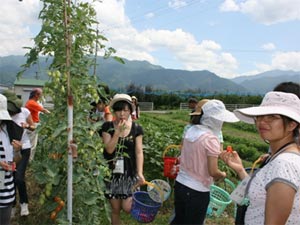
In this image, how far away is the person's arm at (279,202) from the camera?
1.28m

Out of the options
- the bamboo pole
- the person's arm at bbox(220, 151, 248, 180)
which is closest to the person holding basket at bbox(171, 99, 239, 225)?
the person's arm at bbox(220, 151, 248, 180)

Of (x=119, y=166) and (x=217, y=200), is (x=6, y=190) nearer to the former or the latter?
(x=119, y=166)

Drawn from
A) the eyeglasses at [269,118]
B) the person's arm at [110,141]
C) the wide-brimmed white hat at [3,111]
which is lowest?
the person's arm at [110,141]

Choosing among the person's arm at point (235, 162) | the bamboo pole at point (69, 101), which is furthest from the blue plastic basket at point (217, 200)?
the bamboo pole at point (69, 101)

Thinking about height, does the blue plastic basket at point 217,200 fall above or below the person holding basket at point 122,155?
below

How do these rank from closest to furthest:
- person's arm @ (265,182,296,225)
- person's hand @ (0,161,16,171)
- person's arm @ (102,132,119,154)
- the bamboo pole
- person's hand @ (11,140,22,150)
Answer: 1. person's arm @ (265,182,296,225)
2. the bamboo pole
3. person's hand @ (0,161,16,171)
4. person's hand @ (11,140,22,150)
5. person's arm @ (102,132,119,154)

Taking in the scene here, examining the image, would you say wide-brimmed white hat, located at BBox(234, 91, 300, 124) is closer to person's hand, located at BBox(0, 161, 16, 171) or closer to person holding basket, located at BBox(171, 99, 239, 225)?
person holding basket, located at BBox(171, 99, 239, 225)

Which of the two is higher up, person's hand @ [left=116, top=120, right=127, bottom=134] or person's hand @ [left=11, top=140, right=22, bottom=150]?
person's hand @ [left=116, top=120, right=127, bottom=134]

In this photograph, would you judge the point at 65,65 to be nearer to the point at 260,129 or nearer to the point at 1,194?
the point at 1,194

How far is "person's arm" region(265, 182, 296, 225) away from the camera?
1.28m

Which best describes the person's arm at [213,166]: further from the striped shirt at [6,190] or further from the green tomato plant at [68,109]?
the striped shirt at [6,190]

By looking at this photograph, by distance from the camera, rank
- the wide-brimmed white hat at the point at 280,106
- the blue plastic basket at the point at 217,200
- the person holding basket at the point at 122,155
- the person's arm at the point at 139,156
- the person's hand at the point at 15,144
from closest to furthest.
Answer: the wide-brimmed white hat at the point at 280,106 < the person's hand at the point at 15,144 < the person holding basket at the point at 122,155 < the person's arm at the point at 139,156 < the blue plastic basket at the point at 217,200

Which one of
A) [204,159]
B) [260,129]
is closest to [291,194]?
[260,129]

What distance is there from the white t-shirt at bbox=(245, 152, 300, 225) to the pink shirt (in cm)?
100
